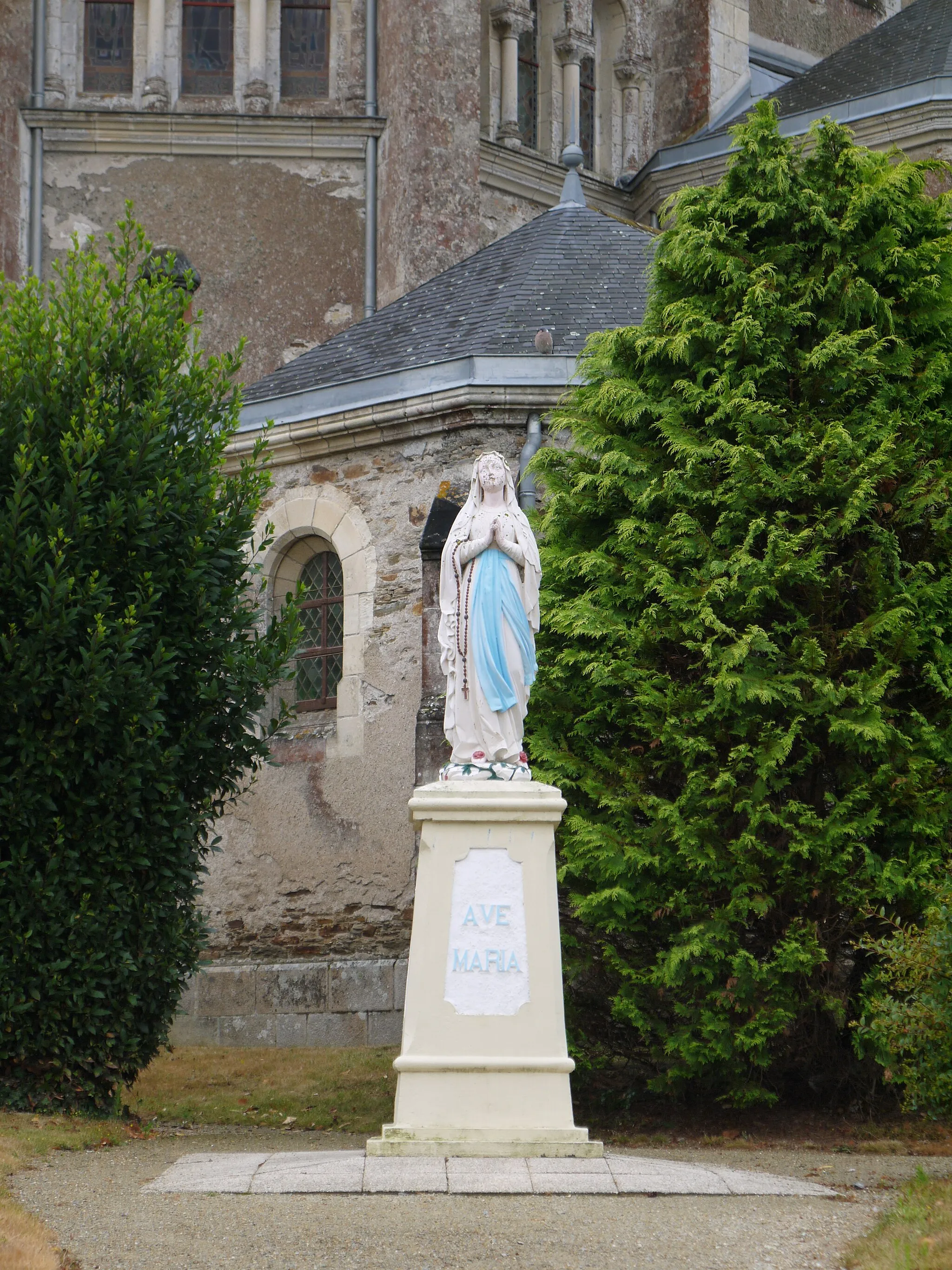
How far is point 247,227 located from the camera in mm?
19594

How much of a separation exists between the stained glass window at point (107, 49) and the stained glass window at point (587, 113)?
578cm

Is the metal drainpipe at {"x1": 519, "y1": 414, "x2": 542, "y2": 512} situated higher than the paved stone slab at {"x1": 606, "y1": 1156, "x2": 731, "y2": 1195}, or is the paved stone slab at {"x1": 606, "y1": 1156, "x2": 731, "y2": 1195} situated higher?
the metal drainpipe at {"x1": 519, "y1": 414, "x2": 542, "y2": 512}

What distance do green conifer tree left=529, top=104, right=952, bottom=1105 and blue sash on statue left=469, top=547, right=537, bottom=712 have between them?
58.2 inches

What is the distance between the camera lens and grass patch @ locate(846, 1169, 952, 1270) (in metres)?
5.86

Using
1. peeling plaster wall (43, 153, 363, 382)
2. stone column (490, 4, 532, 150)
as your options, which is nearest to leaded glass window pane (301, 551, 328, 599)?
peeling plaster wall (43, 153, 363, 382)

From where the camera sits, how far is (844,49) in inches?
856

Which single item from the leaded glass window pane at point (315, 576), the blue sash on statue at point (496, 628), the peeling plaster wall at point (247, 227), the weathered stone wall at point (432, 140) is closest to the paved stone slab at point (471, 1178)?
the blue sash on statue at point (496, 628)

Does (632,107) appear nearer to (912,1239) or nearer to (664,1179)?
(664,1179)

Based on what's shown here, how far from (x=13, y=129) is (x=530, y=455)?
378 inches

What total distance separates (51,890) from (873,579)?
5.25 meters

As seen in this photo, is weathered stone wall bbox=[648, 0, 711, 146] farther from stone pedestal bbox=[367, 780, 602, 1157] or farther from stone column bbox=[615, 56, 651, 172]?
stone pedestal bbox=[367, 780, 602, 1157]

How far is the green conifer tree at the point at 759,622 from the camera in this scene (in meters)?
9.76

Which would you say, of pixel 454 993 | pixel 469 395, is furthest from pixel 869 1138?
pixel 469 395

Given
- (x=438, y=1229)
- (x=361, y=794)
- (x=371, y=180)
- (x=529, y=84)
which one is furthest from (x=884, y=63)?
(x=438, y=1229)
